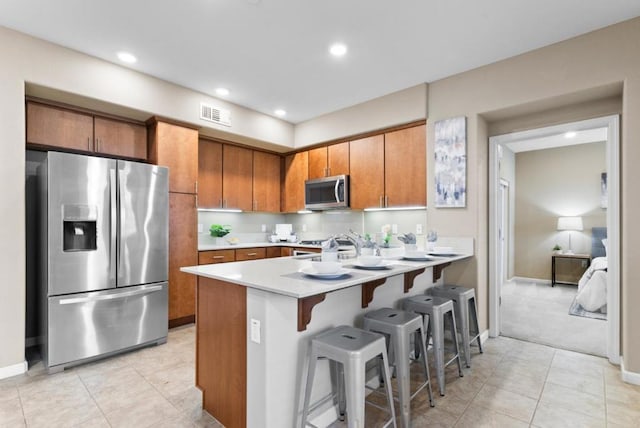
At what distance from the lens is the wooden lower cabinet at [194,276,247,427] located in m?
1.81

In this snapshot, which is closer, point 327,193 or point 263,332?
point 263,332

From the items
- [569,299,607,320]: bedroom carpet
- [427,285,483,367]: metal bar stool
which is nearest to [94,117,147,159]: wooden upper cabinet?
[427,285,483,367]: metal bar stool

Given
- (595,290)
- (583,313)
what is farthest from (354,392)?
(595,290)

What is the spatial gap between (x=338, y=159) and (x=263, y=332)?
338 cm

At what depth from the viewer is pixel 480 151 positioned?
342cm

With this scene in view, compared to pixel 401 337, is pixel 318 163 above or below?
above

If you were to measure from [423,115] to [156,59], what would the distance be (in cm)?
279

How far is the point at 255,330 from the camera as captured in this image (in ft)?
5.58

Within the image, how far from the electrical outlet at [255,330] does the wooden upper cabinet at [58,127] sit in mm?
2851

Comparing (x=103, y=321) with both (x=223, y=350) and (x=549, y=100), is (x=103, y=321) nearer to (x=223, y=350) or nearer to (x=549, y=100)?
(x=223, y=350)

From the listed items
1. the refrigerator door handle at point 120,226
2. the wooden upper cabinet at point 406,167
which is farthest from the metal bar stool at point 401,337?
A: the refrigerator door handle at point 120,226

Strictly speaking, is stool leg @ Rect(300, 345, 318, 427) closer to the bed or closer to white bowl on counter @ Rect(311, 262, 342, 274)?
white bowl on counter @ Rect(311, 262, 342, 274)

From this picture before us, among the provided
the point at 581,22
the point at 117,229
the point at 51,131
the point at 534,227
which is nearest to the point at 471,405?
the point at 581,22

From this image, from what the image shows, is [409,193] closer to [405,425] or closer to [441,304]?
[441,304]
